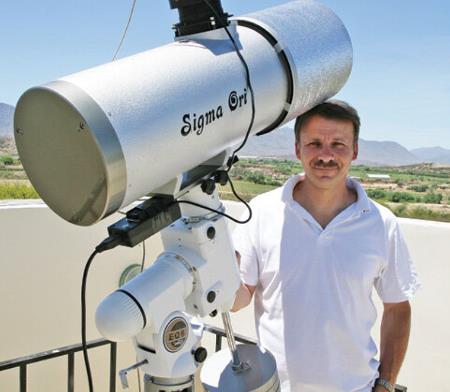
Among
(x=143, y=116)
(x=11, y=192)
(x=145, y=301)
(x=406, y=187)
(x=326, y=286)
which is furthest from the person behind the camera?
(x=11, y=192)

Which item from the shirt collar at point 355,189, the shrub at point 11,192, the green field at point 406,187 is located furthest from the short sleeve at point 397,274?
the shrub at point 11,192

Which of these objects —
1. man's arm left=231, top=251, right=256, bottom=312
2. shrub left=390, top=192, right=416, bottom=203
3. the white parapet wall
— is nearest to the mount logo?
man's arm left=231, top=251, right=256, bottom=312

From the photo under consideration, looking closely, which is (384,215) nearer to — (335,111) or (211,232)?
(335,111)

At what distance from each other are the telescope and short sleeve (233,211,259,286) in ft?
1.14

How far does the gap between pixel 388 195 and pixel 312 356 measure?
2.34 m

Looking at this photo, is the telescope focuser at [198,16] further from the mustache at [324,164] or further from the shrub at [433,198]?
the shrub at [433,198]

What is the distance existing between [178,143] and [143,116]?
83 mm

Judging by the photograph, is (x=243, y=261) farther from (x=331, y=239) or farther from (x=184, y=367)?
(x=184, y=367)

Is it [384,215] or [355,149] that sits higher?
[355,149]

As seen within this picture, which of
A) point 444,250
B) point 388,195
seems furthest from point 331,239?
point 388,195

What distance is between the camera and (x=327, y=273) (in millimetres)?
1339

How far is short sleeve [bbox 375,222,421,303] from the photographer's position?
1.38 metres

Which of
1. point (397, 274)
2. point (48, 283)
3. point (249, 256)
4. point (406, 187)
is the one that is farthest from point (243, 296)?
point (48, 283)

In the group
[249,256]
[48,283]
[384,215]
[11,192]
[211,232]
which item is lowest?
[48,283]
